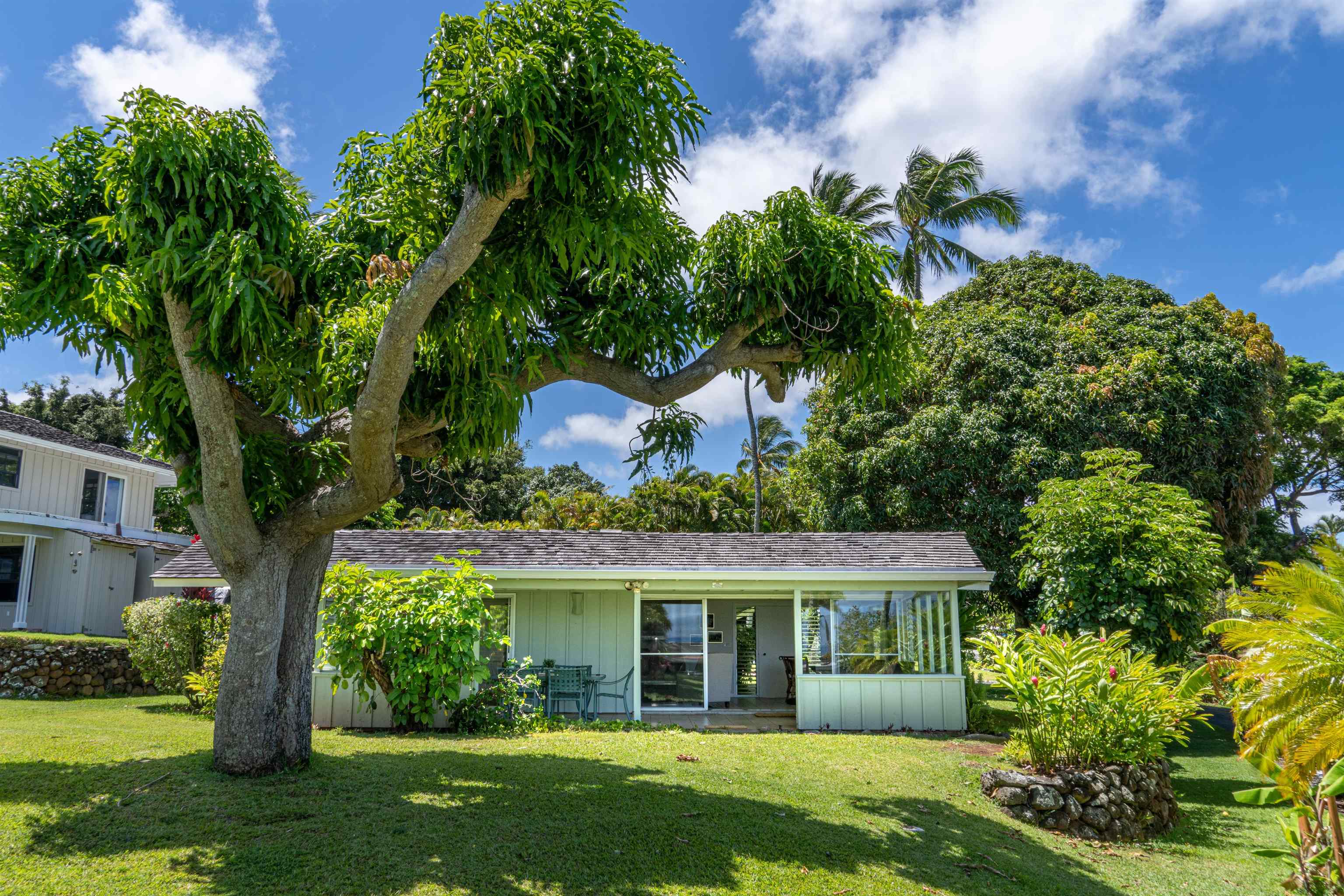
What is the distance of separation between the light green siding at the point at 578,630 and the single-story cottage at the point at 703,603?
22 mm

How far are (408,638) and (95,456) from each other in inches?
632

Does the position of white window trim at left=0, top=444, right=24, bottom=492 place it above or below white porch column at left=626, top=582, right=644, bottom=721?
above

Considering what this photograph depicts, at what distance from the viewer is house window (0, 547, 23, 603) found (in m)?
20.2

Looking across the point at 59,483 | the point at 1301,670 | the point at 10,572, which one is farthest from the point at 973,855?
the point at 59,483

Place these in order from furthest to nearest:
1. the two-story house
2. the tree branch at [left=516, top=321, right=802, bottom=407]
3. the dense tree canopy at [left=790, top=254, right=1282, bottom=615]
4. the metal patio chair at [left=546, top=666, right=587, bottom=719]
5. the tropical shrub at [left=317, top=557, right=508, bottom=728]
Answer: the two-story house → the dense tree canopy at [left=790, top=254, right=1282, bottom=615] → the metal patio chair at [left=546, top=666, right=587, bottom=719] → the tropical shrub at [left=317, top=557, right=508, bottom=728] → the tree branch at [left=516, top=321, right=802, bottom=407]

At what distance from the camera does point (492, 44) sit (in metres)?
5.78

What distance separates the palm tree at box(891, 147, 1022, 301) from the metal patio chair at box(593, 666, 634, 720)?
A: 1544 centimetres

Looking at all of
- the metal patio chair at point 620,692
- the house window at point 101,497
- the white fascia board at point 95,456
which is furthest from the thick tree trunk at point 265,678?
the house window at point 101,497

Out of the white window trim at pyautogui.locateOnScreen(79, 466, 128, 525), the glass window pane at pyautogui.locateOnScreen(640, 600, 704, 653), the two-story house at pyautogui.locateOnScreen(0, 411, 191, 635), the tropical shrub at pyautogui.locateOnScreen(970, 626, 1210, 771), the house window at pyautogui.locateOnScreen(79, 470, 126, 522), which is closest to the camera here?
the tropical shrub at pyautogui.locateOnScreen(970, 626, 1210, 771)

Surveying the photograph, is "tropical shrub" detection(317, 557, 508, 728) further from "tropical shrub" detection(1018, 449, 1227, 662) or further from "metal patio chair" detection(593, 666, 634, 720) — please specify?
"tropical shrub" detection(1018, 449, 1227, 662)

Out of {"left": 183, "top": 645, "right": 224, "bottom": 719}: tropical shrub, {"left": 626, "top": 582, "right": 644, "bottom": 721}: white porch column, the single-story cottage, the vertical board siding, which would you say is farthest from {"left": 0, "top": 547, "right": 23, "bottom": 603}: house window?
the vertical board siding

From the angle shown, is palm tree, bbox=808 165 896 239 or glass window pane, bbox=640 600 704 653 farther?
palm tree, bbox=808 165 896 239

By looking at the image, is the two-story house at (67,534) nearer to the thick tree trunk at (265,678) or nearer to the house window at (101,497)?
the house window at (101,497)

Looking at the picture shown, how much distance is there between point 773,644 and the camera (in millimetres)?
19234
